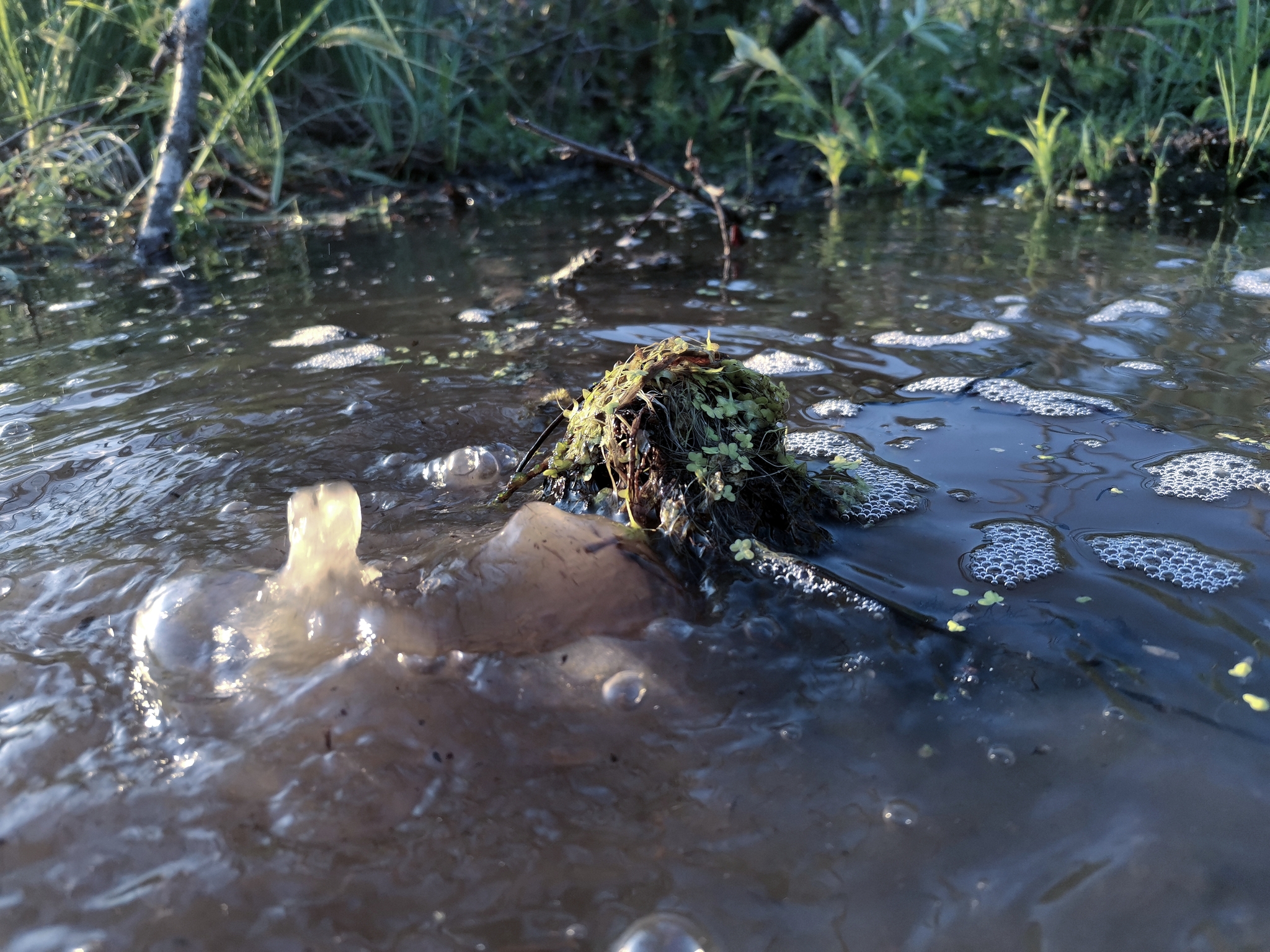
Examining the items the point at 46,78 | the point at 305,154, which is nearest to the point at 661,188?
the point at 305,154

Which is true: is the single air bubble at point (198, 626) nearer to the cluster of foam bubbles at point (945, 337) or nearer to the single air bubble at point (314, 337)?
the single air bubble at point (314, 337)

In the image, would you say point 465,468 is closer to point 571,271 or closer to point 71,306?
point 571,271

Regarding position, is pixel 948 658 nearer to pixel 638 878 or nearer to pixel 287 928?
pixel 638 878

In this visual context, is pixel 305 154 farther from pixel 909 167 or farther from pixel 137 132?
pixel 909 167

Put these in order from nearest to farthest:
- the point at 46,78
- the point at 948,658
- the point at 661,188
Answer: the point at 948,658
the point at 46,78
the point at 661,188

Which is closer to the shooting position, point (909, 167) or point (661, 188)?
point (909, 167)

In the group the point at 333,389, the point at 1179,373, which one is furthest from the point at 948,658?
the point at 333,389

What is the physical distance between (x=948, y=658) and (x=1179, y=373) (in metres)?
1.75

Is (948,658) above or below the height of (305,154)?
below

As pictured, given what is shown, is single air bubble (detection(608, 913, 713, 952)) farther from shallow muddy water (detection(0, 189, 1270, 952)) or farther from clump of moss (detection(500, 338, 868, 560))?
clump of moss (detection(500, 338, 868, 560))

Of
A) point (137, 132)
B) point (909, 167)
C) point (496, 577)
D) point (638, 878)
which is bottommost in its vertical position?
point (638, 878)

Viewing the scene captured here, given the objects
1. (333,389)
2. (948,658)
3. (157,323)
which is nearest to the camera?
(948,658)

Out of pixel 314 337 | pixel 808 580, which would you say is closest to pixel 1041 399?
pixel 808 580

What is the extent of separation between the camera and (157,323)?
3840 mm
